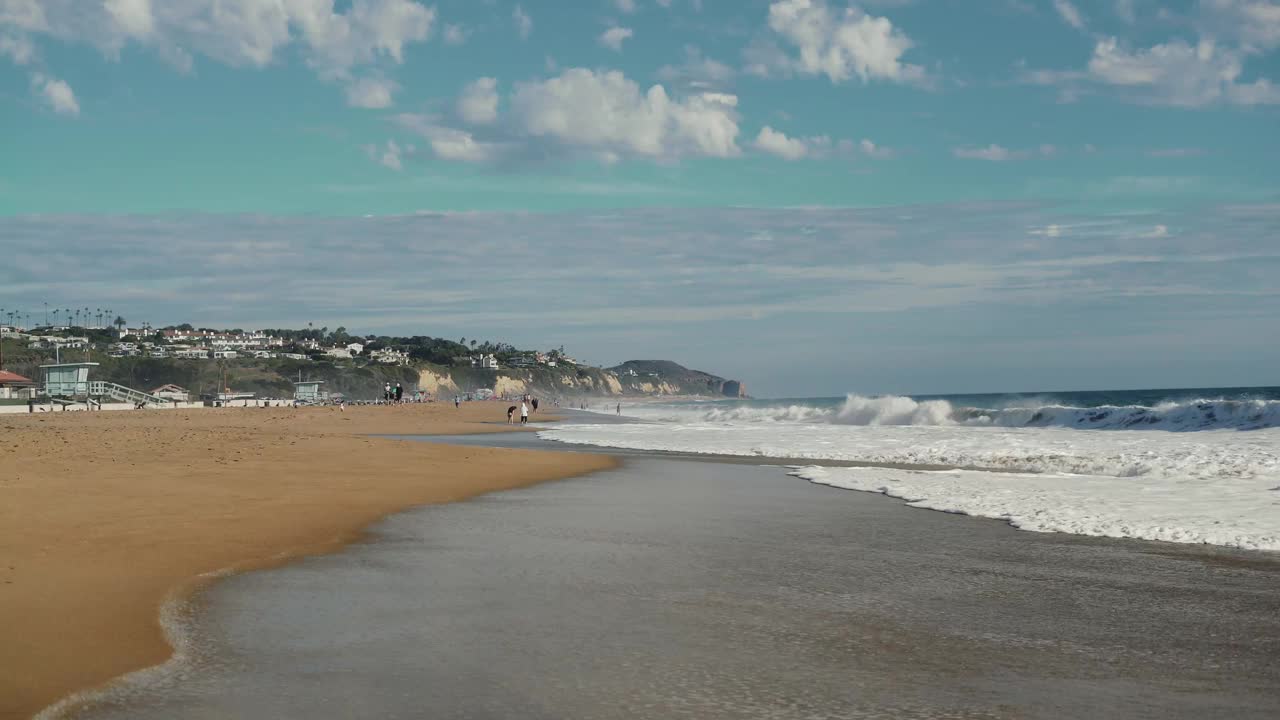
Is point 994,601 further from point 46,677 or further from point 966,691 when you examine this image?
point 46,677

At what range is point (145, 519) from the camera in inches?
514

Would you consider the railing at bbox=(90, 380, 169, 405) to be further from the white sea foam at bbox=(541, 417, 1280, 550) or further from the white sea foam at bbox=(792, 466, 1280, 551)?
the white sea foam at bbox=(792, 466, 1280, 551)

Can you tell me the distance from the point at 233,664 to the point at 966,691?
16.4 ft

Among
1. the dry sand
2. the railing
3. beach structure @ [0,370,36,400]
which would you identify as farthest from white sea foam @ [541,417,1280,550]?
beach structure @ [0,370,36,400]

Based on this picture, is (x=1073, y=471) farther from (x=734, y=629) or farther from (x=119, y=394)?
(x=119, y=394)

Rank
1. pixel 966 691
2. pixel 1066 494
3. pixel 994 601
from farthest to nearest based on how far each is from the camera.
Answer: pixel 1066 494, pixel 994 601, pixel 966 691

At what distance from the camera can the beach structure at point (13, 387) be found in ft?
305

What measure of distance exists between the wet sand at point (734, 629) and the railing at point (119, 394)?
84.5m

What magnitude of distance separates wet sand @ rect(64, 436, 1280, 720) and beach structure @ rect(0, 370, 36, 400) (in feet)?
317

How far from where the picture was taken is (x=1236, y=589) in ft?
31.9

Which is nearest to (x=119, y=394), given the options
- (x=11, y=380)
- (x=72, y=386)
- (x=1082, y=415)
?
(x=72, y=386)

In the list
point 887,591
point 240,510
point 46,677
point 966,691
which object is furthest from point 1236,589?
point 240,510

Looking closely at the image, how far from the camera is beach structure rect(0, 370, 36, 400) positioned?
93.0 metres

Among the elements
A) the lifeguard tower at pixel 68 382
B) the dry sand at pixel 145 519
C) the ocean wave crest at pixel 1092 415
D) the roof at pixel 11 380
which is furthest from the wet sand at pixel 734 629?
the roof at pixel 11 380
